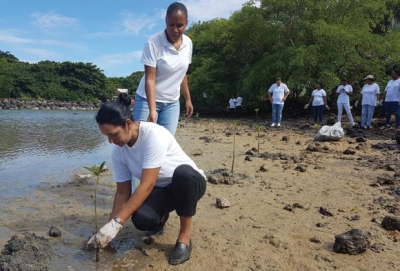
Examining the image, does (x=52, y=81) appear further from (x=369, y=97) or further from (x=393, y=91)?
(x=393, y=91)

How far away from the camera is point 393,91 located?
31.6 feet

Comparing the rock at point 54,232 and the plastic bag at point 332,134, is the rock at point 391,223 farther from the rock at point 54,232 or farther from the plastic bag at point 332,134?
the plastic bag at point 332,134

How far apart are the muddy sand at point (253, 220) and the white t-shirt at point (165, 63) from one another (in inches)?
45.1

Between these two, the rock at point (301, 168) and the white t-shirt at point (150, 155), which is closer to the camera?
the white t-shirt at point (150, 155)

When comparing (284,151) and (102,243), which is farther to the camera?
(284,151)

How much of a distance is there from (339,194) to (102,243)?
273 cm

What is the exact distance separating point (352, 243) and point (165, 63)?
6.52 ft

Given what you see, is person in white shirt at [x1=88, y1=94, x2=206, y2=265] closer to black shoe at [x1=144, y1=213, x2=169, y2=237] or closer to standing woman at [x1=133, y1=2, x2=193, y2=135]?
black shoe at [x1=144, y1=213, x2=169, y2=237]

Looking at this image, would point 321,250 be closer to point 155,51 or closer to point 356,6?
point 155,51

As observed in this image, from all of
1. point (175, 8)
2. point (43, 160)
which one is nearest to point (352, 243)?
point (175, 8)

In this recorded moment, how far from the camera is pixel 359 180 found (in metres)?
4.69

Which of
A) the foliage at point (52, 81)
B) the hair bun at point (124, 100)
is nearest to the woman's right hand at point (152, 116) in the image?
the hair bun at point (124, 100)

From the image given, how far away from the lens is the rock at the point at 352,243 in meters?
2.58

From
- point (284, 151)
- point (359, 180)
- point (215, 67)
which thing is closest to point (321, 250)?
point (359, 180)
